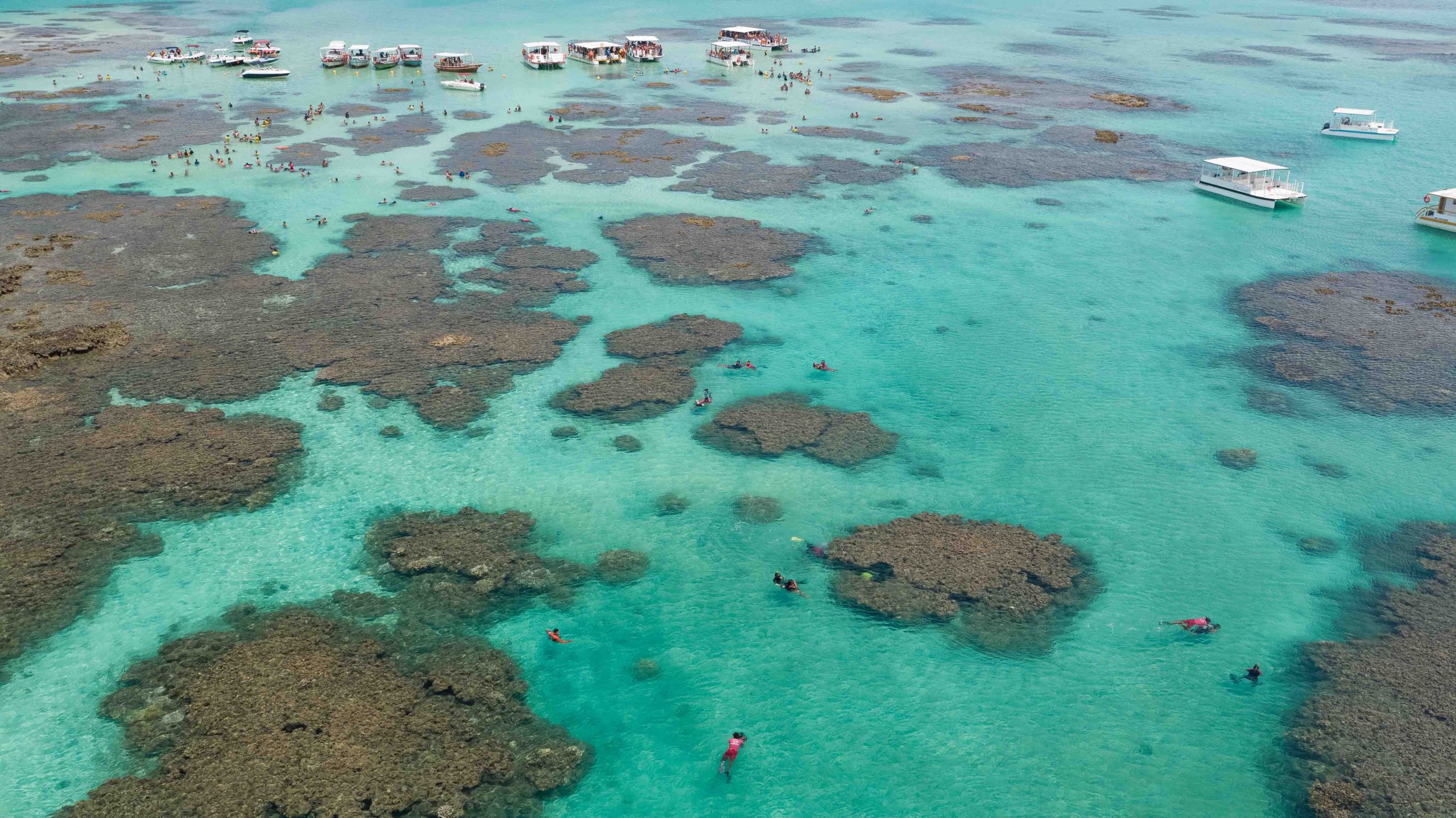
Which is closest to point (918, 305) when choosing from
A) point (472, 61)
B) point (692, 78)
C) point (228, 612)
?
point (228, 612)

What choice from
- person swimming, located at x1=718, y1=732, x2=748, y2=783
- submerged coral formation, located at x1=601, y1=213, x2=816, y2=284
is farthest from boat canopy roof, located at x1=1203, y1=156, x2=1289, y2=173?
person swimming, located at x1=718, y1=732, x2=748, y2=783

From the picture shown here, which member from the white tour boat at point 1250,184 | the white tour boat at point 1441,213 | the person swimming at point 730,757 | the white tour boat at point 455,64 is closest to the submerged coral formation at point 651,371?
the person swimming at point 730,757

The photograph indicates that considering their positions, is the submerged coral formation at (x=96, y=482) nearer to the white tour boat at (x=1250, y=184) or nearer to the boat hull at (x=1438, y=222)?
the white tour boat at (x=1250, y=184)

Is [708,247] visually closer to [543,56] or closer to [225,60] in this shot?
[543,56]

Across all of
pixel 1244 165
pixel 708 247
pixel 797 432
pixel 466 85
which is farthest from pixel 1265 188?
pixel 466 85

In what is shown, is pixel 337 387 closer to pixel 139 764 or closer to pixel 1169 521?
pixel 139 764

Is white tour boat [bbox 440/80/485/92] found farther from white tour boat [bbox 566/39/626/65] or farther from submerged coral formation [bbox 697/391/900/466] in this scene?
submerged coral formation [bbox 697/391/900/466]
